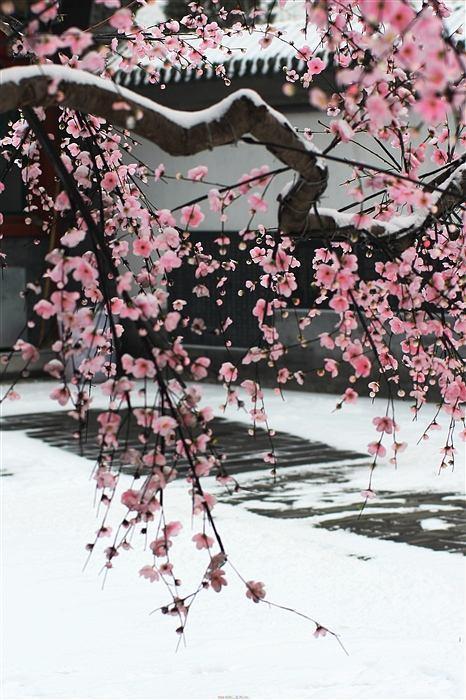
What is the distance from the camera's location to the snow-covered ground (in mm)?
5133

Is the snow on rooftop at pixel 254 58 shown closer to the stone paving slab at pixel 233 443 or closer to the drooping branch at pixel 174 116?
the stone paving slab at pixel 233 443

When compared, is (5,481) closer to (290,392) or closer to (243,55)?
(290,392)

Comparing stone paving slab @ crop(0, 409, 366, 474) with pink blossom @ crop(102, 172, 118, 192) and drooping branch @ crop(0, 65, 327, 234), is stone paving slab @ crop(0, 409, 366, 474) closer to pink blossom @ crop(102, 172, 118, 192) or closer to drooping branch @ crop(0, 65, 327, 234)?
pink blossom @ crop(102, 172, 118, 192)

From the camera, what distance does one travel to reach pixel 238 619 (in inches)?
238

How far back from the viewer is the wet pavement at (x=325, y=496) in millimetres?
7930

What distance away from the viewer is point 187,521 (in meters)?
8.43

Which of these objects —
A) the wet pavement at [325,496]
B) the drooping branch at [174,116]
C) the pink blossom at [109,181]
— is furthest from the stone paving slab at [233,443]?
the drooping branch at [174,116]

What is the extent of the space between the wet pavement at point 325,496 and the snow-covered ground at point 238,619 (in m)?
0.24

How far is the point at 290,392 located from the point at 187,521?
23.2 feet

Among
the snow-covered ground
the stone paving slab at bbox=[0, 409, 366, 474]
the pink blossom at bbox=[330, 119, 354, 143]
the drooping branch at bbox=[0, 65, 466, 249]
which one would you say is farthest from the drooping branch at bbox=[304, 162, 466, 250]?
the stone paving slab at bbox=[0, 409, 366, 474]

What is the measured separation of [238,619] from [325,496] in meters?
3.11

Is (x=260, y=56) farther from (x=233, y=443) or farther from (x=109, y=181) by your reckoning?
(x=109, y=181)

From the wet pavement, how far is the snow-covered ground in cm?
24

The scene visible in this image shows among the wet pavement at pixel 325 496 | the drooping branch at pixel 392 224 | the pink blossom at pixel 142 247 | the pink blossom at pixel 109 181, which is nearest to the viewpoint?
the pink blossom at pixel 142 247
